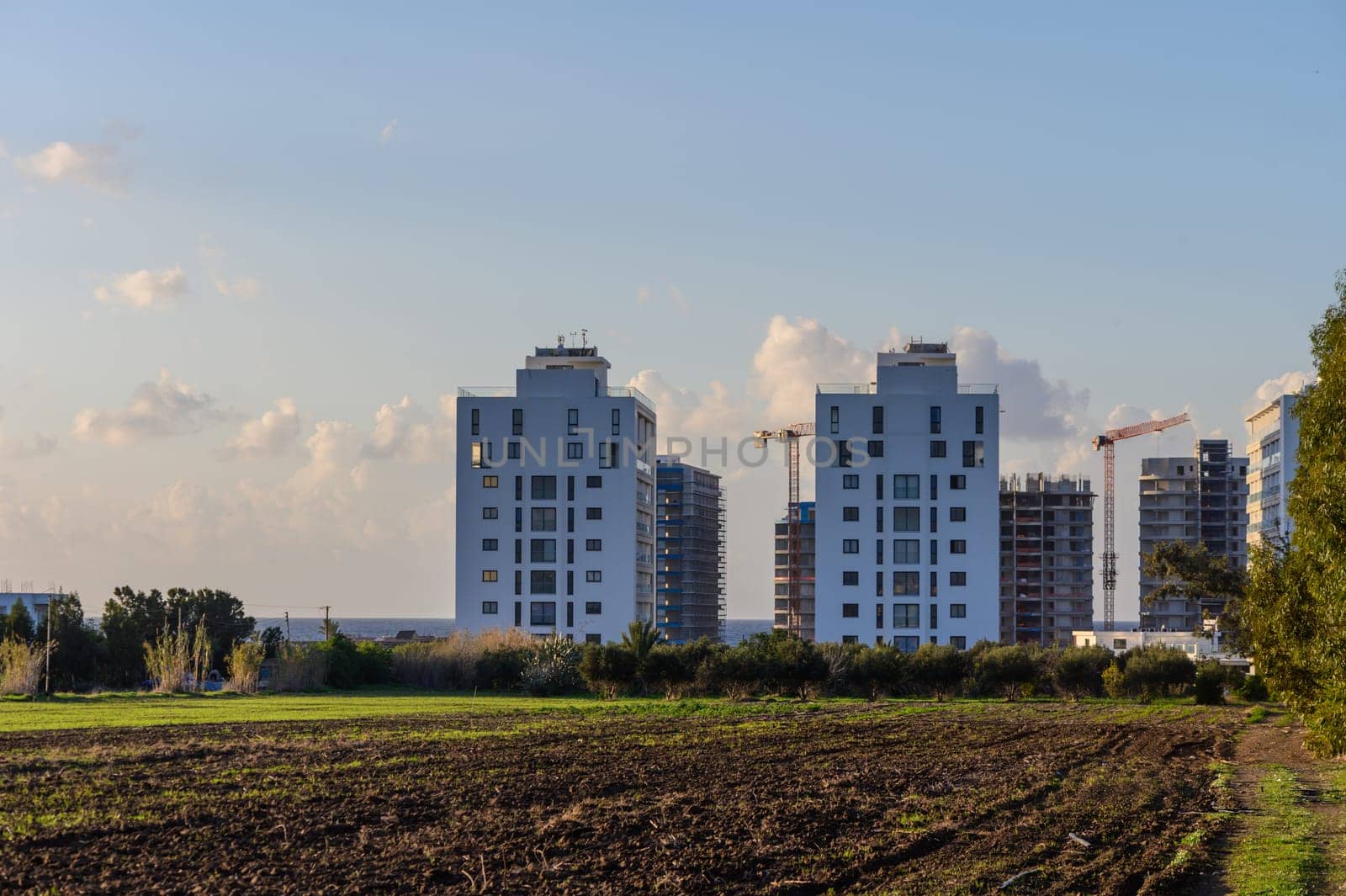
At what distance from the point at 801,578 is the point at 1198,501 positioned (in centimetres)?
6221

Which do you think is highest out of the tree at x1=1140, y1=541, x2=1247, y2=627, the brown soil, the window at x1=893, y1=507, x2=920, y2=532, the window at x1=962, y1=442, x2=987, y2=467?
the window at x1=962, y1=442, x2=987, y2=467

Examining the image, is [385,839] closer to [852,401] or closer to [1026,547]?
[852,401]

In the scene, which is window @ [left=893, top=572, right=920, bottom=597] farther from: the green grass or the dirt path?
the green grass

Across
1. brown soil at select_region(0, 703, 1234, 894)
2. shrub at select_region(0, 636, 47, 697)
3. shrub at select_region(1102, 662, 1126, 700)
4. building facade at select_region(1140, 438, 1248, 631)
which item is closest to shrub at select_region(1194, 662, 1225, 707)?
shrub at select_region(1102, 662, 1126, 700)

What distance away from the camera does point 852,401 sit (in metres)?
104

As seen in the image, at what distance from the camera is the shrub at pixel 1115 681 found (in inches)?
2527

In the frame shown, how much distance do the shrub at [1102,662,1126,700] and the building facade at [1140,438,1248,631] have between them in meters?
125

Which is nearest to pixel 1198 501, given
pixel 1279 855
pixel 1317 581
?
pixel 1317 581

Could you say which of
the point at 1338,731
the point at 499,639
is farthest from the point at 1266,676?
the point at 499,639

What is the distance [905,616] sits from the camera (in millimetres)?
102438

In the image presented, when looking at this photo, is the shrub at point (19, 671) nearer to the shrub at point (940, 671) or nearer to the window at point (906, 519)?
the shrub at point (940, 671)

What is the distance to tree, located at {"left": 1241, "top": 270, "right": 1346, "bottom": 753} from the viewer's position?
26.6m

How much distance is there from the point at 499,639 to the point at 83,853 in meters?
62.1

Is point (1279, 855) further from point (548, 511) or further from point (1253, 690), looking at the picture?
point (548, 511)
